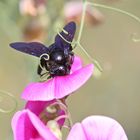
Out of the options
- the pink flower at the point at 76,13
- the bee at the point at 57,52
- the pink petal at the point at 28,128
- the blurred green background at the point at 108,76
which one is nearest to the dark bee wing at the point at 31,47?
the bee at the point at 57,52

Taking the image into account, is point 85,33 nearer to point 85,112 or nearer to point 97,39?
point 97,39

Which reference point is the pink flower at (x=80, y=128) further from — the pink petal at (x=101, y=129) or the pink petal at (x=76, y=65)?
the pink petal at (x=76, y=65)

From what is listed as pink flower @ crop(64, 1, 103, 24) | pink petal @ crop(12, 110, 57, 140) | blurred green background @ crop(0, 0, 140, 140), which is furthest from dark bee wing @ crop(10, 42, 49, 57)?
blurred green background @ crop(0, 0, 140, 140)

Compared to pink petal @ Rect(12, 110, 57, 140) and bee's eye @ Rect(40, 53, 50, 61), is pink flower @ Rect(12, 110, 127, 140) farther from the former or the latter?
bee's eye @ Rect(40, 53, 50, 61)

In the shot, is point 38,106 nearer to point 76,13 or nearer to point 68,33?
point 68,33

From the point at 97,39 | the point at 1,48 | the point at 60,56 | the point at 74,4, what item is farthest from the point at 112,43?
the point at 60,56
